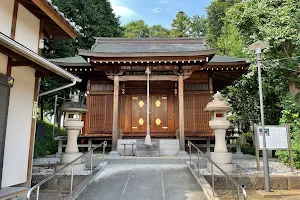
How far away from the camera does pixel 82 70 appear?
10.3 meters

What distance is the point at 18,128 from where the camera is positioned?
4742 millimetres

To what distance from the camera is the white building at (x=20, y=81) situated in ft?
13.6

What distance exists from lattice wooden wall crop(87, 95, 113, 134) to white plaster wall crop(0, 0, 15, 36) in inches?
Answer: 259

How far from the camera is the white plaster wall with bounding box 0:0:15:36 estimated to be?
4.19 metres

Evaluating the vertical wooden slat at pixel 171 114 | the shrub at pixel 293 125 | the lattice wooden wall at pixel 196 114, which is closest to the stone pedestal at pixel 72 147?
the vertical wooden slat at pixel 171 114

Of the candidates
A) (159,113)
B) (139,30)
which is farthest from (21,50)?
(139,30)

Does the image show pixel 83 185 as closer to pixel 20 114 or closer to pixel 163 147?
pixel 20 114

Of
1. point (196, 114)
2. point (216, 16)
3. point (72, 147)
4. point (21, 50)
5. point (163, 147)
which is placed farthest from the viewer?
point (216, 16)

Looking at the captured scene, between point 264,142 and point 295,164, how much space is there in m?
2.72

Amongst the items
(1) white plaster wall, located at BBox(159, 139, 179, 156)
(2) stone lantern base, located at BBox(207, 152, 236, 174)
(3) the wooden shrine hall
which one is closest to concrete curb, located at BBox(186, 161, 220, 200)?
(2) stone lantern base, located at BBox(207, 152, 236, 174)

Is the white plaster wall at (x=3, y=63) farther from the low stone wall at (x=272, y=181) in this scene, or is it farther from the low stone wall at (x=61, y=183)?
the low stone wall at (x=272, y=181)

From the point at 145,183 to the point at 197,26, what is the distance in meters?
27.0

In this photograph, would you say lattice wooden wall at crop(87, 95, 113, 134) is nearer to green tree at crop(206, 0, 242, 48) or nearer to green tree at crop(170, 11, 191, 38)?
green tree at crop(206, 0, 242, 48)

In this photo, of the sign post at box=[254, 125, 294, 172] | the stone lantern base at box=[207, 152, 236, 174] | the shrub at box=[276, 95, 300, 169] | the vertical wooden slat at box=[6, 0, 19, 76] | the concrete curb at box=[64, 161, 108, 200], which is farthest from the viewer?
the shrub at box=[276, 95, 300, 169]
